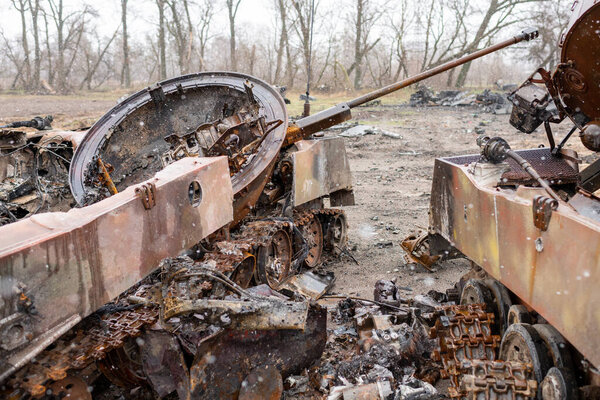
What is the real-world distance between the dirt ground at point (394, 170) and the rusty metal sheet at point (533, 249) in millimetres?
2472

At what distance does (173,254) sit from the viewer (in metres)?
3.67

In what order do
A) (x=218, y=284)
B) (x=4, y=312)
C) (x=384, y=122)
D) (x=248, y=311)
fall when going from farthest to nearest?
(x=384, y=122) < (x=218, y=284) < (x=248, y=311) < (x=4, y=312)

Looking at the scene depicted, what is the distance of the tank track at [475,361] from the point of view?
2.95 meters

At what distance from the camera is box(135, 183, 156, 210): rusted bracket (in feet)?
10.8

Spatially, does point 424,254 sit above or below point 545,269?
below

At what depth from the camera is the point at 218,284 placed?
12.9 feet

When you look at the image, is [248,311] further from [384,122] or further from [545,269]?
[384,122]

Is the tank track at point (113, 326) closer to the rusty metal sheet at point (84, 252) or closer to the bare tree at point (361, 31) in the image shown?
the rusty metal sheet at point (84, 252)

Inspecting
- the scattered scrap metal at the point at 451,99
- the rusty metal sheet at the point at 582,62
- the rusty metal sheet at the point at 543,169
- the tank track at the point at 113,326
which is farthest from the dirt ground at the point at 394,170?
the rusty metal sheet at the point at 582,62

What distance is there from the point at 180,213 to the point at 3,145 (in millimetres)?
3821

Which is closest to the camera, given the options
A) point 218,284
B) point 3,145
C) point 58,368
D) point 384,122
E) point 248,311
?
point 58,368

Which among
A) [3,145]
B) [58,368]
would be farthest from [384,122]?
[58,368]

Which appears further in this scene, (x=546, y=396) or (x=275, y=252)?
(x=275, y=252)

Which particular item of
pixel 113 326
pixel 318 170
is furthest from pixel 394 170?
pixel 113 326
